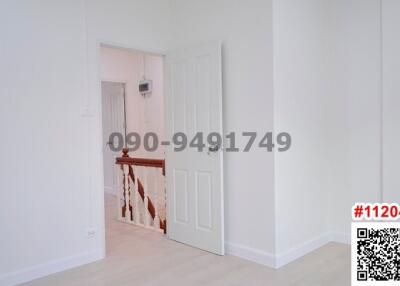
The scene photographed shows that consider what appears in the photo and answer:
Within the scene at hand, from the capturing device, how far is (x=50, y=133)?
3072 millimetres

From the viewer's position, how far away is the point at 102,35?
3430 millimetres

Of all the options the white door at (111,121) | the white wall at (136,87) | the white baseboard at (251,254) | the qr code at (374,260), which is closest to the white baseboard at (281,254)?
the white baseboard at (251,254)

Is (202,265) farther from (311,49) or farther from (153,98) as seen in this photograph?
(153,98)

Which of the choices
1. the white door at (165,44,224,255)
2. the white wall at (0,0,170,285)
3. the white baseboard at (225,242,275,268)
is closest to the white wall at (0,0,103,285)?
the white wall at (0,0,170,285)

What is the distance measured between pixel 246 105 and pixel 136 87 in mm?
3484

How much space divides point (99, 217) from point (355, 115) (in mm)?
2828

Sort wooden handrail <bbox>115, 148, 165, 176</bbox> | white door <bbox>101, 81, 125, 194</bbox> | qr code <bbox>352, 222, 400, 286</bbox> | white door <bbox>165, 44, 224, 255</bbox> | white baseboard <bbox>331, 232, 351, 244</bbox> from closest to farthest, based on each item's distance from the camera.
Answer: qr code <bbox>352, 222, 400, 286</bbox>
white door <bbox>165, 44, 224, 255</bbox>
white baseboard <bbox>331, 232, 351, 244</bbox>
wooden handrail <bbox>115, 148, 165, 176</bbox>
white door <bbox>101, 81, 125, 194</bbox>

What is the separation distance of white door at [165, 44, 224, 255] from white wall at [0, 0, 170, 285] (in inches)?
32.2

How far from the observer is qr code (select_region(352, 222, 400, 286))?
2490 millimetres

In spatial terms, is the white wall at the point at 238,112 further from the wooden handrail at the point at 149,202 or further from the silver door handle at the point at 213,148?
the wooden handrail at the point at 149,202

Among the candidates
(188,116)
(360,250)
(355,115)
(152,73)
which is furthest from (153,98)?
(360,250)

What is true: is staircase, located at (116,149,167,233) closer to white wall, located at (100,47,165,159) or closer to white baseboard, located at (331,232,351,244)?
white wall, located at (100,47,165,159)

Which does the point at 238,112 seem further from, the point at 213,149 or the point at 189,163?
the point at 189,163

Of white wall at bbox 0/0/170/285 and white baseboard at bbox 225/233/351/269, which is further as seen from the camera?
white baseboard at bbox 225/233/351/269
